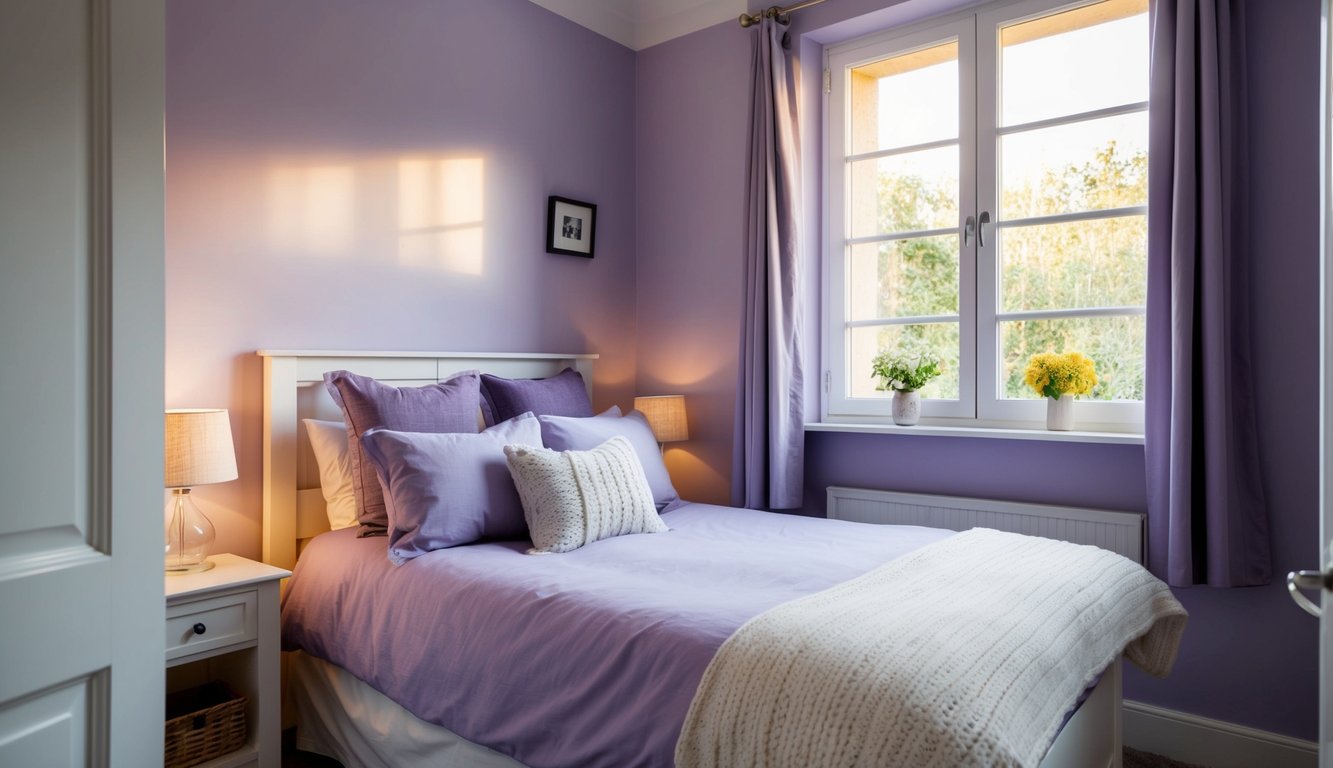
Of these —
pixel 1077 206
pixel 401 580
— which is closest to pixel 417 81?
pixel 401 580

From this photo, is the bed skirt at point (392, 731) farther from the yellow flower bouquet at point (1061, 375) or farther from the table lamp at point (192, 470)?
the yellow flower bouquet at point (1061, 375)

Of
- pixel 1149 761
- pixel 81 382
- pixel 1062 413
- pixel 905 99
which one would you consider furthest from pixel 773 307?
pixel 81 382

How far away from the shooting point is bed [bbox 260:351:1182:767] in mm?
1534

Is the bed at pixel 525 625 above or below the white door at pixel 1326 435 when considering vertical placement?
below

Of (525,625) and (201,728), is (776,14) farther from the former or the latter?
(201,728)

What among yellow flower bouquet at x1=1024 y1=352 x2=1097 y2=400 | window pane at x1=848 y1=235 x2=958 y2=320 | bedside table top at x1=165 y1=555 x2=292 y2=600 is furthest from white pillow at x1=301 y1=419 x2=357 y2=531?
yellow flower bouquet at x1=1024 y1=352 x2=1097 y2=400

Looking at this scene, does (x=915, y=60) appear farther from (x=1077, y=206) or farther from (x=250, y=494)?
(x=250, y=494)

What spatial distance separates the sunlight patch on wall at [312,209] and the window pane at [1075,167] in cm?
220

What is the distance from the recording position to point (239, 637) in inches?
80.0

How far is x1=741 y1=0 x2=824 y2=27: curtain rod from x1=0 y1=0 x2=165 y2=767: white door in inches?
99.9

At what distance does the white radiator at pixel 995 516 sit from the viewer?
2.49 metres

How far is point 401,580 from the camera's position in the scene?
6.63 feet

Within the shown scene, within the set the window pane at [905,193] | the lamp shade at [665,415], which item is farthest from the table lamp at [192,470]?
the window pane at [905,193]

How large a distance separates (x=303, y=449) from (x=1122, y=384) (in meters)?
2.56
